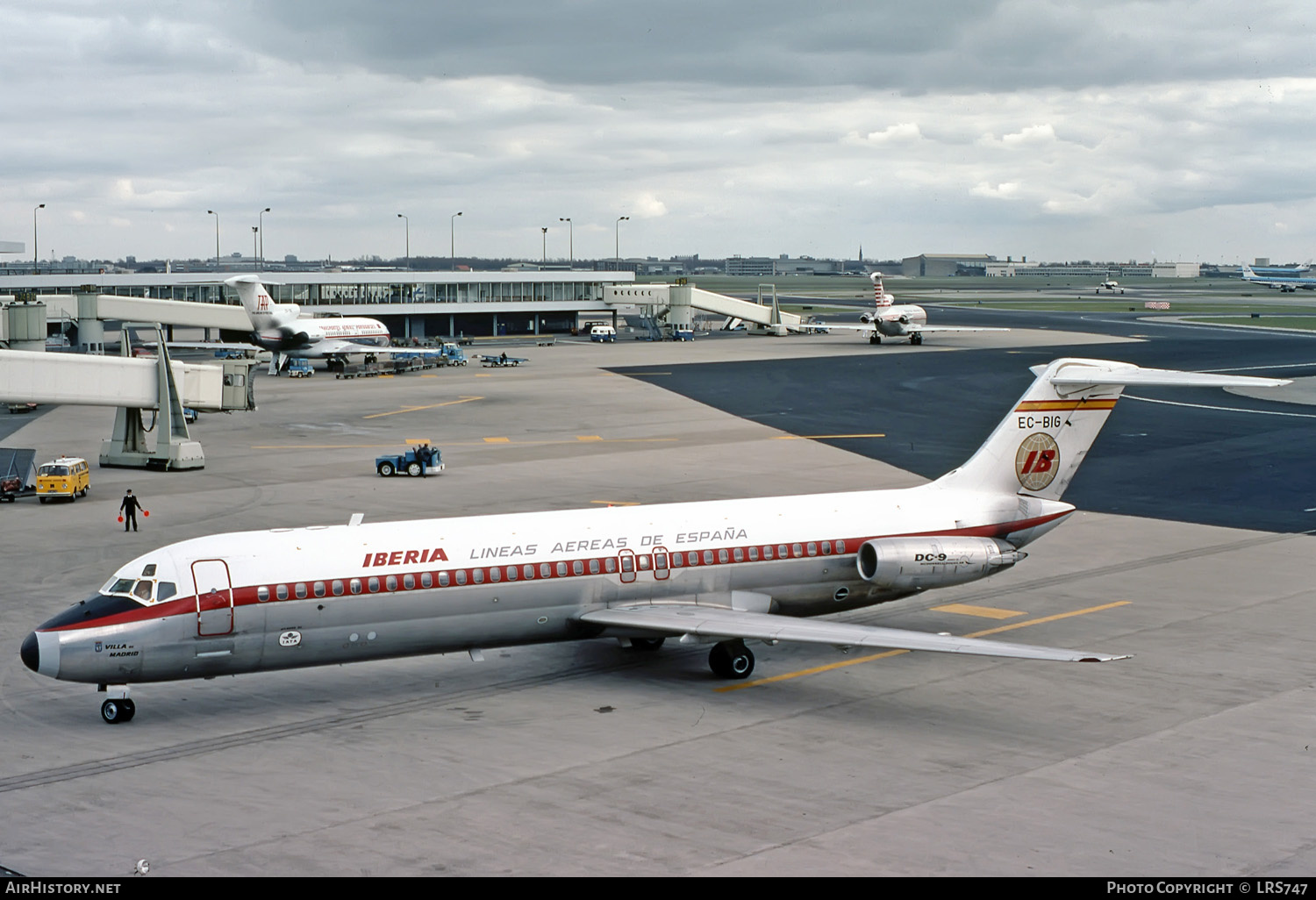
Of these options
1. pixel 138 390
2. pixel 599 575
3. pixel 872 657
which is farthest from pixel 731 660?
pixel 138 390

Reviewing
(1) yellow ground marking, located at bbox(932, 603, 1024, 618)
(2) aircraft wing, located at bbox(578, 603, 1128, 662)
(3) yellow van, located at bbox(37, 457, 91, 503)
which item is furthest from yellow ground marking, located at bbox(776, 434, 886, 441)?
(2) aircraft wing, located at bbox(578, 603, 1128, 662)

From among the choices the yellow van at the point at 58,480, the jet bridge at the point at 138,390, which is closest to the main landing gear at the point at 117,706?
the yellow van at the point at 58,480

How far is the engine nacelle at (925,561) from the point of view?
28.4m

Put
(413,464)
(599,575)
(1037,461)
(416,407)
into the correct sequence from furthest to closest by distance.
Result: 1. (416,407)
2. (413,464)
3. (1037,461)
4. (599,575)

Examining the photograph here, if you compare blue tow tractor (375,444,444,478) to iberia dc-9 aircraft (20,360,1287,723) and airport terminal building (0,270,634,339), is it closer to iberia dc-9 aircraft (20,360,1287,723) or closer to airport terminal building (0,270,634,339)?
iberia dc-9 aircraft (20,360,1287,723)

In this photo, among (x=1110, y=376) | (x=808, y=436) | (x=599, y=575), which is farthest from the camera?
(x=808, y=436)

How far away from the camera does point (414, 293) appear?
5468 inches

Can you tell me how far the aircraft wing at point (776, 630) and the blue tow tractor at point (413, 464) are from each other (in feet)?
96.2

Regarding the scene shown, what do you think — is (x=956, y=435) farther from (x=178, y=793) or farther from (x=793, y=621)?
(x=178, y=793)

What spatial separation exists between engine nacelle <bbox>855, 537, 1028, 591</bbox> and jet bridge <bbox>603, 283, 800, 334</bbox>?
4573 inches

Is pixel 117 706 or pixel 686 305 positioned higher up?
pixel 686 305

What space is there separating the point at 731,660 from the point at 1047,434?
399 inches

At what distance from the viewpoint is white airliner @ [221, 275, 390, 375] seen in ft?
337

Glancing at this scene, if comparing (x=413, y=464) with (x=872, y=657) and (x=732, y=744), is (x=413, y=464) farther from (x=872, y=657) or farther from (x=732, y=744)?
(x=732, y=744)
